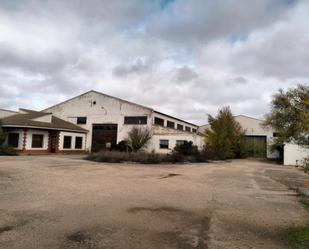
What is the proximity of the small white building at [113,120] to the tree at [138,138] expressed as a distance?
778mm

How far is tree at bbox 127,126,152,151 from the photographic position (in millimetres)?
30938

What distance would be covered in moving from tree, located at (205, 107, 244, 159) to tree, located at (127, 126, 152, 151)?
736 cm

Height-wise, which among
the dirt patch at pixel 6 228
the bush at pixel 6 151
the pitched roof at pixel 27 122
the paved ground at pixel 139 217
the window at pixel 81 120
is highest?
the window at pixel 81 120

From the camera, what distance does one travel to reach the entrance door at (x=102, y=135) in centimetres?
3491

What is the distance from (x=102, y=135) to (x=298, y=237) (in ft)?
106

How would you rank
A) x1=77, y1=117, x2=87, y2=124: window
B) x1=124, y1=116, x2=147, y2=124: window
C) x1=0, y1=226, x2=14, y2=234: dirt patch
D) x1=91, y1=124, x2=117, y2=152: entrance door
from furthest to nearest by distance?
x1=77, y1=117, x2=87, y2=124: window, x1=91, y1=124, x2=117, y2=152: entrance door, x1=124, y1=116, x2=147, y2=124: window, x1=0, y1=226, x2=14, y2=234: dirt patch

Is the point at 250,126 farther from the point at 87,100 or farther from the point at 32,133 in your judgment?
the point at 32,133

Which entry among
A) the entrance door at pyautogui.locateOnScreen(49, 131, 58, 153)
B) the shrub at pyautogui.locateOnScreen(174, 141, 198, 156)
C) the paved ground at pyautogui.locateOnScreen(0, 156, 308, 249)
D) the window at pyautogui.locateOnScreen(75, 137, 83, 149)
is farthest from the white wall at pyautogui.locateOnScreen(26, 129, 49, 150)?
the paved ground at pyautogui.locateOnScreen(0, 156, 308, 249)

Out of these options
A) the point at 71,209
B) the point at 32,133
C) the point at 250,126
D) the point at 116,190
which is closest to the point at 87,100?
the point at 32,133

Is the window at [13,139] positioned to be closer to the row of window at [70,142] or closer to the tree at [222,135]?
the row of window at [70,142]

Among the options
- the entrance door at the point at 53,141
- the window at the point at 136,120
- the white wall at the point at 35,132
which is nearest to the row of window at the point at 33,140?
the white wall at the point at 35,132

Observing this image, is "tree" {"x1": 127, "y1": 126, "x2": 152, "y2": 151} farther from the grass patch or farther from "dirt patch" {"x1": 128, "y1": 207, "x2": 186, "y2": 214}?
the grass patch

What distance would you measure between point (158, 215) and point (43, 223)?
244 centimetres

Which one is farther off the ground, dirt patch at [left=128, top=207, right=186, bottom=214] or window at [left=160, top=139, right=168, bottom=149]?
window at [left=160, top=139, right=168, bottom=149]
